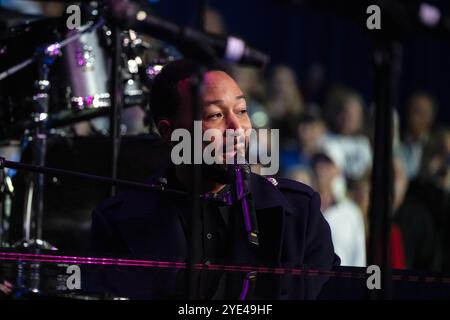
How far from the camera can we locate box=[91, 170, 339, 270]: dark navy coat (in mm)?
3043

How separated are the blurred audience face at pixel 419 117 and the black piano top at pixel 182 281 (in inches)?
238

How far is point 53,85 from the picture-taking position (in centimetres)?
402

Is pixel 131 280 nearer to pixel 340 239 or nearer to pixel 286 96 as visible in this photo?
pixel 340 239

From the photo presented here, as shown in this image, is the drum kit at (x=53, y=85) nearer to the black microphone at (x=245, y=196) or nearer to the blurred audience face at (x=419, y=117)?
the black microphone at (x=245, y=196)

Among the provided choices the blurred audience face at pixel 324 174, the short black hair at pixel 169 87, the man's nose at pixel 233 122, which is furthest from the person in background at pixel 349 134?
the man's nose at pixel 233 122

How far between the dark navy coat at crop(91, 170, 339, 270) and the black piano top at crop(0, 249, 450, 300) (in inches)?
16.0

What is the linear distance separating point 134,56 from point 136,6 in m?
1.97

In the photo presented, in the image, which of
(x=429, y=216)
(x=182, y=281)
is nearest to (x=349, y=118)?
(x=429, y=216)

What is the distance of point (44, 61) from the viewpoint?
3830 mm

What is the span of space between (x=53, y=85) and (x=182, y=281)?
184cm

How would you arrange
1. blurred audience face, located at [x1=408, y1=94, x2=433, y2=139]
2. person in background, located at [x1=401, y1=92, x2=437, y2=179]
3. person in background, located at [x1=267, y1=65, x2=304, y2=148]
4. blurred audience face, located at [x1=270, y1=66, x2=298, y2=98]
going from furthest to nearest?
blurred audience face, located at [x1=408, y1=94, x2=433, y2=139] < person in background, located at [x1=401, y1=92, x2=437, y2=179] < blurred audience face, located at [x1=270, y1=66, x2=298, y2=98] < person in background, located at [x1=267, y1=65, x2=304, y2=148]

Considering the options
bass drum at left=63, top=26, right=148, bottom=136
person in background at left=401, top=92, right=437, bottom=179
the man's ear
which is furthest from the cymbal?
person in background at left=401, top=92, right=437, bottom=179

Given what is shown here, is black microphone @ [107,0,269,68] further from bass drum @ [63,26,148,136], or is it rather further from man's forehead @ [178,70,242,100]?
bass drum @ [63,26,148,136]
